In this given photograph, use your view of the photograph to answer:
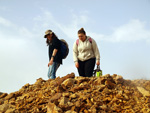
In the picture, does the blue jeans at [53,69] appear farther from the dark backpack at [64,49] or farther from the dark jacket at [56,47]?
the dark backpack at [64,49]

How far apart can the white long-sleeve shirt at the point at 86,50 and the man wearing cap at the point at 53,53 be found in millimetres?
767

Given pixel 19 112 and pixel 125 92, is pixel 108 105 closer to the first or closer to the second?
pixel 125 92

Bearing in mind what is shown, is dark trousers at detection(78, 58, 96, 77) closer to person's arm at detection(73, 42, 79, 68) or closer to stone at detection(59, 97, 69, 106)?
person's arm at detection(73, 42, 79, 68)

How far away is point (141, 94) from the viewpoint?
585cm

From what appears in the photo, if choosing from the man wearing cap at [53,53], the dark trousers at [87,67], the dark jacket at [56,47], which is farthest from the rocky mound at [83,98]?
the dark jacket at [56,47]

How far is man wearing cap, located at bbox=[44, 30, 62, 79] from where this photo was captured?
7.83 meters

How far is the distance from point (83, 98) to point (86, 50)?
243 centimetres

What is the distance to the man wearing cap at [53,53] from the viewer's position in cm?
783

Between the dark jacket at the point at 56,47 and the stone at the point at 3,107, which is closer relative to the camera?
the stone at the point at 3,107

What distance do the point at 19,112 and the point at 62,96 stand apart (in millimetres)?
1146

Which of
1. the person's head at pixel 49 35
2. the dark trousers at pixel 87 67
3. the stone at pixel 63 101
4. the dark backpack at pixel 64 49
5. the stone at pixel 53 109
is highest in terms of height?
the person's head at pixel 49 35

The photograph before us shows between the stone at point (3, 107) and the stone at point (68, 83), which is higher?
the stone at point (68, 83)

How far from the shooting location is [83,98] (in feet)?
17.2

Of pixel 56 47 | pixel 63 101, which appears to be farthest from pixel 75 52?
pixel 63 101
